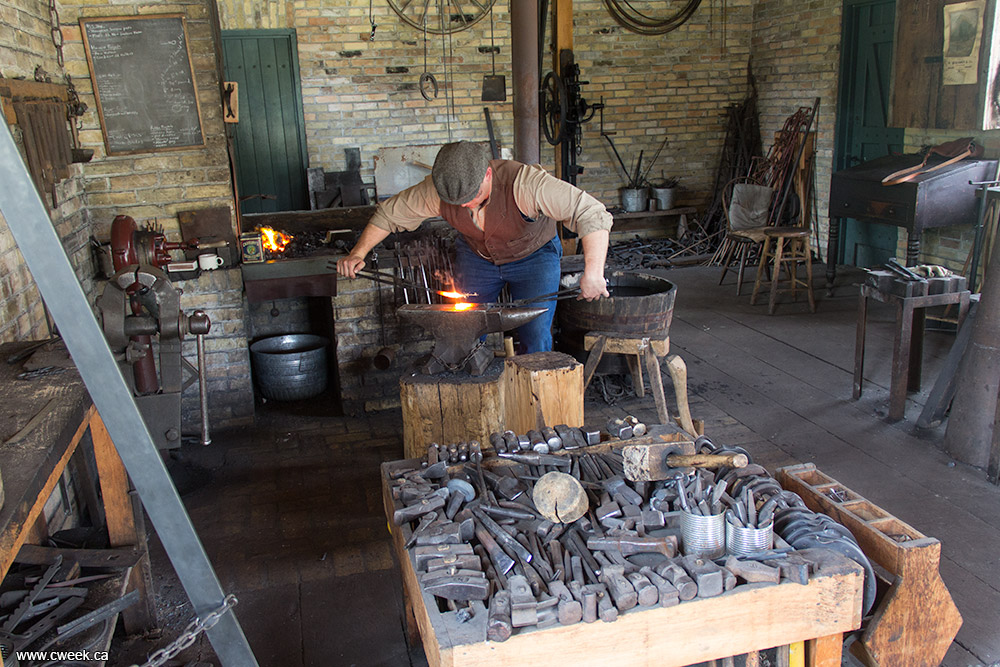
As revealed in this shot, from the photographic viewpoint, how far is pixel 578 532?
7.45 ft

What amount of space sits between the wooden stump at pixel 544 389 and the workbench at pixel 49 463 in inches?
63.4

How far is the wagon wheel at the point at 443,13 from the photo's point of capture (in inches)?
334

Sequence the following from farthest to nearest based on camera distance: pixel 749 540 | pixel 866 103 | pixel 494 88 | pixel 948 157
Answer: pixel 494 88
pixel 866 103
pixel 948 157
pixel 749 540

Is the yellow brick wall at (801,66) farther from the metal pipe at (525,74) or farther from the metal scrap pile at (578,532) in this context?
the metal scrap pile at (578,532)

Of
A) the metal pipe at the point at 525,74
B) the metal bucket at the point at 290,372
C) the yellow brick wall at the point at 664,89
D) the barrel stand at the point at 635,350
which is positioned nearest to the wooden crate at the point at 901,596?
the barrel stand at the point at 635,350

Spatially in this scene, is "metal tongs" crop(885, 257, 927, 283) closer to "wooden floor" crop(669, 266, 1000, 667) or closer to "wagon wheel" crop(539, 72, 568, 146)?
"wooden floor" crop(669, 266, 1000, 667)

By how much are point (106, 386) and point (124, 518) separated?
1.31m

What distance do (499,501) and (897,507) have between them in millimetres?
2310

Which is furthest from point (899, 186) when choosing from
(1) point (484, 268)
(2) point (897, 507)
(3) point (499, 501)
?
(3) point (499, 501)

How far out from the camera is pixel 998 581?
10.4 ft

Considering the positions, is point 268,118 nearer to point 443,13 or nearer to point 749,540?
point 443,13

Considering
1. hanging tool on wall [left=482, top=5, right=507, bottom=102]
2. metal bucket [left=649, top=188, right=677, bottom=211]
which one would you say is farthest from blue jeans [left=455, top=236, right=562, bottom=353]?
metal bucket [left=649, top=188, right=677, bottom=211]

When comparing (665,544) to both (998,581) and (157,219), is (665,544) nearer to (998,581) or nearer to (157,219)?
(998,581)

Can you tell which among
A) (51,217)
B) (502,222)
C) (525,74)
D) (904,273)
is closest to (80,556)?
(51,217)
